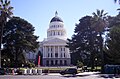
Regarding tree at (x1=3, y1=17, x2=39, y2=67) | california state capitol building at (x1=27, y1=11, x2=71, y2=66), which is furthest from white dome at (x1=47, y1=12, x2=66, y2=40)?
tree at (x1=3, y1=17, x2=39, y2=67)

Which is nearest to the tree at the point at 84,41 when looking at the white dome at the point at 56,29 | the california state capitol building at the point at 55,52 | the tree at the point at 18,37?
the tree at the point at 18,37

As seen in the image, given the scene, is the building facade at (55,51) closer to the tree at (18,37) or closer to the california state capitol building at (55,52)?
the california state capitol building at (55,52)

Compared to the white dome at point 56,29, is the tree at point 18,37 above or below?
below

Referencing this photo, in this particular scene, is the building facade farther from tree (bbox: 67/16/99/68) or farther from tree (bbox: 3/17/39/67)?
tree (bbox: 3/17/39/67)

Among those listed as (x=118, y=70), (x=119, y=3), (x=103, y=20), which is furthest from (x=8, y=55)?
(x=119, y=3)

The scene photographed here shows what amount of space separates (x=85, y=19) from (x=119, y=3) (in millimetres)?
51705

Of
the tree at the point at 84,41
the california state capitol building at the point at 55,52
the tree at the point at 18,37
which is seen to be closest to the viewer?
the tree at the point at 84,41

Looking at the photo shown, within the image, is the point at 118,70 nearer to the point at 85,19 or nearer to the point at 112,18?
the point at 112,18

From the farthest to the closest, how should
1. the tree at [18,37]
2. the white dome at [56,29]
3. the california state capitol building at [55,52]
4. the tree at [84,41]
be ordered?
1. the white dome at [56,29]
2. the california state capitol building at [55,52]
3. the tree at [18,37]
4. the tree at [84,41]

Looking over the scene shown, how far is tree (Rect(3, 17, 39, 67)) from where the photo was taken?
80.3 meters

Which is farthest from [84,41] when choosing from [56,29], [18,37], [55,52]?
[56,29]

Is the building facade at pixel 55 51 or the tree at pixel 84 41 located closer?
the tree at pixel 84 41

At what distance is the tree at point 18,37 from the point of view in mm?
80312

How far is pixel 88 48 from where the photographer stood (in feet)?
265
